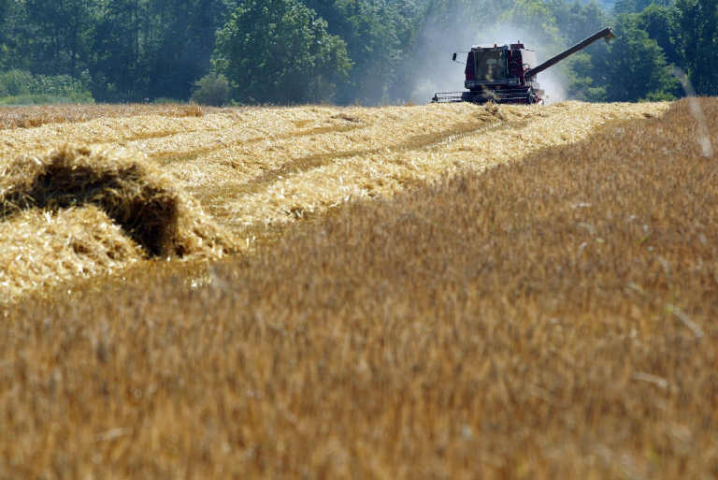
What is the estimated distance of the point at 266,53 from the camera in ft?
208

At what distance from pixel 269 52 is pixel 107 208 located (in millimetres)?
57785

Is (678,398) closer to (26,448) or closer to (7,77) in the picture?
(26,448)

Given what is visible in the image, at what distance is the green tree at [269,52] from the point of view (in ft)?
209

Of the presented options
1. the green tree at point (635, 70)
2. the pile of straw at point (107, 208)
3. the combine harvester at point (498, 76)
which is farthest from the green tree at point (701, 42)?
the pile of straw at point (107, 208)

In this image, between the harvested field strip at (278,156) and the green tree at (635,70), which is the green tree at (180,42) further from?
the harvested field strip at (278,156)

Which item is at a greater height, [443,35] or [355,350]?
[443,35]

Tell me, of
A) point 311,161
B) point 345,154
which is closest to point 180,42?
point 345,154

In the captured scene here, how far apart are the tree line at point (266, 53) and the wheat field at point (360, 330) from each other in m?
57.2

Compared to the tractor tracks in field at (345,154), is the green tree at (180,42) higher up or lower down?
higher up

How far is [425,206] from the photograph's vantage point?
8227 mm

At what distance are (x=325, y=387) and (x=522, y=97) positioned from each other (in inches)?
1311

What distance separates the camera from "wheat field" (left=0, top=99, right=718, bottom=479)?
2.57 m

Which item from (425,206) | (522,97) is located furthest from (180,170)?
(522,97)

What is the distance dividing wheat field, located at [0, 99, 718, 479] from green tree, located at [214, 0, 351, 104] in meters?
55.6
